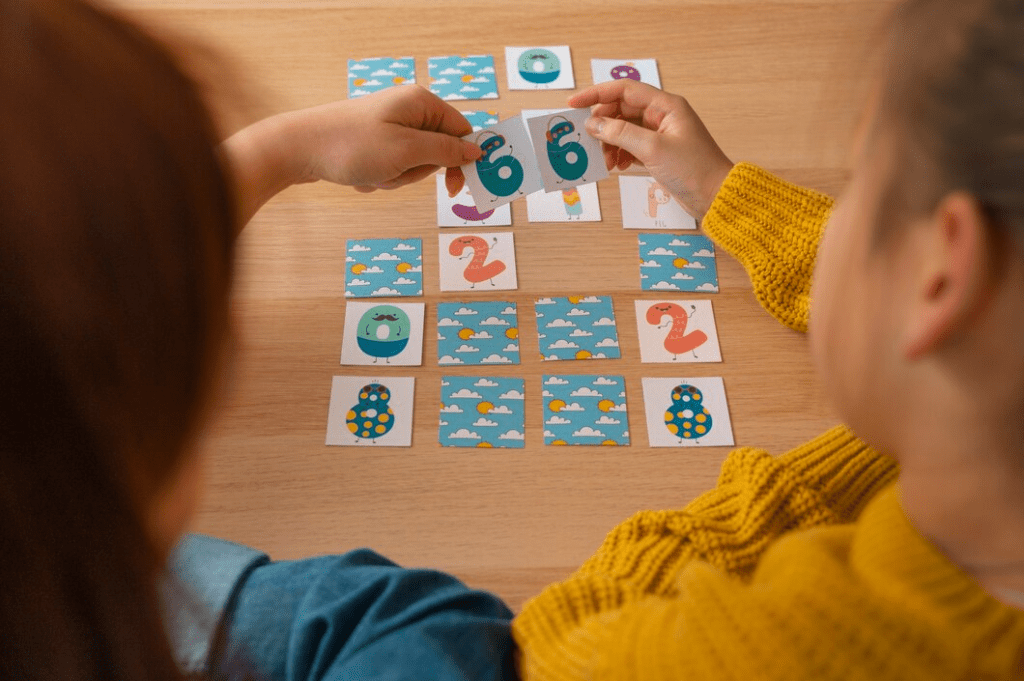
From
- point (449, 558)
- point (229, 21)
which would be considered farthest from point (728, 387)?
point (229, 21)

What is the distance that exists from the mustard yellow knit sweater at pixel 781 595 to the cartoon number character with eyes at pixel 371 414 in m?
0.25

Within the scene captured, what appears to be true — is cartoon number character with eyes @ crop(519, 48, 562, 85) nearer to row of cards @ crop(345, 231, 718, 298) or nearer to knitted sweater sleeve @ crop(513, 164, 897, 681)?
row of cards @ crop(345, 231, 718, 298)

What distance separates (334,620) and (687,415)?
0.41 meters

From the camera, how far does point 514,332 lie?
0.93 meters

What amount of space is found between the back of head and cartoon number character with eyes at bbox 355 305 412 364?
44 centimetres

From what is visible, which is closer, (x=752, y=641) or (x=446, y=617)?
(x=752, y=641)

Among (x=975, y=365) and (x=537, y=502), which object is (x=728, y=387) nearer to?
(x=537, y=502)

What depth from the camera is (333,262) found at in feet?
3.21

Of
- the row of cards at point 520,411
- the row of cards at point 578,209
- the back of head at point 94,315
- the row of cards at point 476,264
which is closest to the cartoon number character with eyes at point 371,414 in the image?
the row of cards at point 520,411

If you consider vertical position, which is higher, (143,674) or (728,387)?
(728,387)

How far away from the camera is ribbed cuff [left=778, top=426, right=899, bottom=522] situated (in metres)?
0.80

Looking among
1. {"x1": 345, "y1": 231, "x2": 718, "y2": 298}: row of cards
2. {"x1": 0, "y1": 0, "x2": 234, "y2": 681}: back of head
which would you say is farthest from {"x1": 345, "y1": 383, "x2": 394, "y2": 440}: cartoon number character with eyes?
{"x1": 0, "y1": 0, "x2": 234, "y2": 681}: back of head

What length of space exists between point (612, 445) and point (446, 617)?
0.26 metres

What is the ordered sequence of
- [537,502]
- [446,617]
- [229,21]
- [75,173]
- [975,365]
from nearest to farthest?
[75,173] → [975,365] → [446,617] → [537,502] → [229,21]
